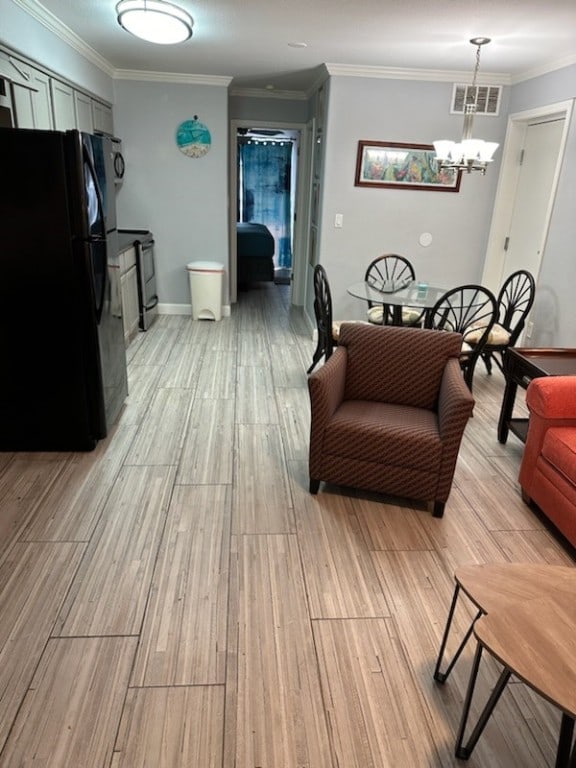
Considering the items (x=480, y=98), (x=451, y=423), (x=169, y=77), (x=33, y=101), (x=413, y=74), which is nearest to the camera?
(x=451, y=423)

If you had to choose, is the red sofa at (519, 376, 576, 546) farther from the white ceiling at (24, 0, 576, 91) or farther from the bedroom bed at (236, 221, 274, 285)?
the bedroom bed at (236, 221, 274, 285)

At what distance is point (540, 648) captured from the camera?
1293 mm

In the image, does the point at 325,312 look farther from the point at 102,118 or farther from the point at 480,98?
the point at 102,118

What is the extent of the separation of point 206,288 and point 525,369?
370 cm

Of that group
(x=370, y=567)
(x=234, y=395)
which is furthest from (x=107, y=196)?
(x=370, y=567)

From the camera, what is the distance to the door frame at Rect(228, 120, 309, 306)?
6262mm

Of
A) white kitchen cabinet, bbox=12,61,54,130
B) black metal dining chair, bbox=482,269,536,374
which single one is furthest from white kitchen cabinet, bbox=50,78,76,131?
black metal dining chair, bbox=482,269,536,374

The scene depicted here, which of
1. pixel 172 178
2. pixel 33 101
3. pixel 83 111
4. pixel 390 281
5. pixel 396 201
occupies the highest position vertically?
pixel 83 111

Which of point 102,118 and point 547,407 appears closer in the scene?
point 547,407

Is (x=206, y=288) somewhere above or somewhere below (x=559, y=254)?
below

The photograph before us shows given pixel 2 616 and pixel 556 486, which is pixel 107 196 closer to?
pixel 2 616

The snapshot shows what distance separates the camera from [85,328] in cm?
288

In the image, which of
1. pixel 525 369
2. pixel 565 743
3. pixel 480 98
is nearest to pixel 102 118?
pixel 480 98

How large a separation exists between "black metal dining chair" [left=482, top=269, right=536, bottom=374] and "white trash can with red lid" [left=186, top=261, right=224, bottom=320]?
2.94 m
